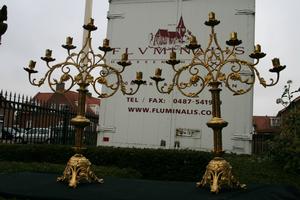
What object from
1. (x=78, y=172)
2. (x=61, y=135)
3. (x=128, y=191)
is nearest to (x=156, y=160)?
(x=78, y=172)

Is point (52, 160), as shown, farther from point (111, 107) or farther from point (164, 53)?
point (164, 53)

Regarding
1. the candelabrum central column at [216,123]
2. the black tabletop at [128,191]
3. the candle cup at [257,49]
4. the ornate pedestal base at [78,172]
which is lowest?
the black tabletop at [128,191]

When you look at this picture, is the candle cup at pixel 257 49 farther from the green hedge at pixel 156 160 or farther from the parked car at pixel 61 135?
the parked car at pixel 61 135

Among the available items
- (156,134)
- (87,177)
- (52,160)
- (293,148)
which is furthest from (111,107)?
(87,177)

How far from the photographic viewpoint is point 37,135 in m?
13.0

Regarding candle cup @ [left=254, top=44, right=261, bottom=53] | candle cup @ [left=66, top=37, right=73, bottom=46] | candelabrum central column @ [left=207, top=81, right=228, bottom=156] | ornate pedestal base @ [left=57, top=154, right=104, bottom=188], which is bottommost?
ornate pedestal base @ [left=57, top=154, right=104, bottom=188]

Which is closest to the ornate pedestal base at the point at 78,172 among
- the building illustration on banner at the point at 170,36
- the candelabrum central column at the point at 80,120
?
the candelabrum central column at the point at 80,120

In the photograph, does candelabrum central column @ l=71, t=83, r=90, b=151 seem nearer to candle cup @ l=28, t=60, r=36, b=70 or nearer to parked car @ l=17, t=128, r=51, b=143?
candle cup @ l=28, t=60, r=36, b=70

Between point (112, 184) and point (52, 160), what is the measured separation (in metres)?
5.74

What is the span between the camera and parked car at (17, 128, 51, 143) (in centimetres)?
1230

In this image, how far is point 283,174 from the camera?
596 cm

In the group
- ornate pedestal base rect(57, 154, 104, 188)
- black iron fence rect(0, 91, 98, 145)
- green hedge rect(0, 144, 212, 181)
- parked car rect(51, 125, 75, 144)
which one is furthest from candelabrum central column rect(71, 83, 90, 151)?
parked car rect(51, 125, 75, 144)

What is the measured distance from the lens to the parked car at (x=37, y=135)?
1230cm

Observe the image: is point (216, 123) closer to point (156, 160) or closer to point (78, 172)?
point (78, 172)
